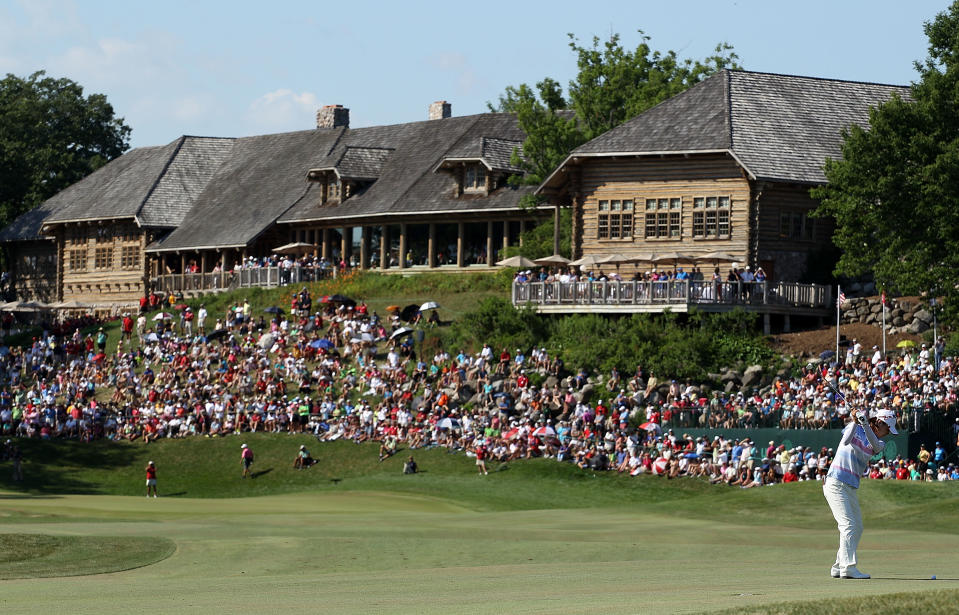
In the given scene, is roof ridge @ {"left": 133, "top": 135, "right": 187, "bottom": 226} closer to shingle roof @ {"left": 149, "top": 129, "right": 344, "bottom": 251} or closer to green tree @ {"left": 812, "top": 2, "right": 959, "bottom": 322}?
shingle roof @ {"left": 149, "top": 129, "right": 344, "bottom": 251}

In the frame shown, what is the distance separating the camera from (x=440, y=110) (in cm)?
7425

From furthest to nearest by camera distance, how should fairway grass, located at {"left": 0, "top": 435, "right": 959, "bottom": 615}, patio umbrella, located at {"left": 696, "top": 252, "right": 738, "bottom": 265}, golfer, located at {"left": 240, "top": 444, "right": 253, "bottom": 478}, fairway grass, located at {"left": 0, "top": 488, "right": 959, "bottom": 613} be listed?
patio umbrella, located at {"left": 696, "top": 252, "right": 738, "bottom": 265}
golfer, located at {"left": 240, "top": 444, "right": 253, "bottom": 478}
fairway grass, located at {"left": 0, "top": 435, "right": 959, "bottom": 615}
fairway grass, located at {"left": 0, "top": 488, "right": 959, "bottom": 613}

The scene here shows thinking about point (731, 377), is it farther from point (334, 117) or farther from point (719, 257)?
point (334, 117)

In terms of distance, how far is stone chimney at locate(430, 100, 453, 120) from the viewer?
74062mm

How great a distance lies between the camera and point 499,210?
59.3m

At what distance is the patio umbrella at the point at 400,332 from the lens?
156ft

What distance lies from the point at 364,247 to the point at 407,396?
2125 centimetres

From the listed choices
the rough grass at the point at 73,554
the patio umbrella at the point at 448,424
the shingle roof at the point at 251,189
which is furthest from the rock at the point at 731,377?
the shingle roof at the point at 251,189

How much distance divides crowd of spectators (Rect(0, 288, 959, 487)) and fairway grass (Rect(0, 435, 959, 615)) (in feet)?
3.52

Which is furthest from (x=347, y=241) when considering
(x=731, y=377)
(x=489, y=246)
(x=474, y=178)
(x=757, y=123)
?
(x=731, y=377)

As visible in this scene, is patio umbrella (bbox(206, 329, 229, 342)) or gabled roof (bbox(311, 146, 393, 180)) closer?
patio umbrella (bbox(206, 329, 229, 342))

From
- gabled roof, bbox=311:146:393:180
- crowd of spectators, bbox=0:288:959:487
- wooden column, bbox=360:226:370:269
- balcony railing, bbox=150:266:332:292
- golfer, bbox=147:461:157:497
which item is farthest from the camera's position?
gabled roof, bbox=311:146:393:180

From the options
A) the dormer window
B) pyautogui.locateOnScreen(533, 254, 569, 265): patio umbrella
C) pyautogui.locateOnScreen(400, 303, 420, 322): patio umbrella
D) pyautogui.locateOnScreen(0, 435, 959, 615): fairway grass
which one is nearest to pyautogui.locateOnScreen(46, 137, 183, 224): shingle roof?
the dormer window

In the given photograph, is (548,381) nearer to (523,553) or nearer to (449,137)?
(523,553)
